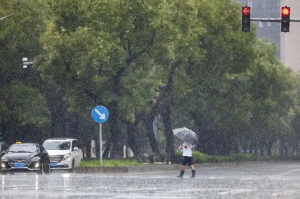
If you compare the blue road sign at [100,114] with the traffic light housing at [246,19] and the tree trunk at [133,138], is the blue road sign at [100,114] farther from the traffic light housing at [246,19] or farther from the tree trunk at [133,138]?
the traffic light housing at [246,19]

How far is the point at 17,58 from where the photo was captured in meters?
62.5

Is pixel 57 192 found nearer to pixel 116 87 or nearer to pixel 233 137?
pixel 116 87

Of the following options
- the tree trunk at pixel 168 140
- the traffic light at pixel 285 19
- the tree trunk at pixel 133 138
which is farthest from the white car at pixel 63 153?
the traffic light at pixel 285 19

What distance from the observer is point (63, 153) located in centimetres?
4941

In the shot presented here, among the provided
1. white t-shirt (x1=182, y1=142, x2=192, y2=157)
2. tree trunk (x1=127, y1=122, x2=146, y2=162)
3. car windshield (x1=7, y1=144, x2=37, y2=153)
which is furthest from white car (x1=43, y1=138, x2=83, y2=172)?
white t-shirt (x1=182, y1=142, x2=192, y2=157)

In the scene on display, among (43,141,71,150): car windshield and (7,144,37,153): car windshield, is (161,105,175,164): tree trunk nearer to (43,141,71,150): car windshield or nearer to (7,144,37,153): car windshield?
(43,141,71,150): car windshield

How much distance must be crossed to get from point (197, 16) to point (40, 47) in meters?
9.74

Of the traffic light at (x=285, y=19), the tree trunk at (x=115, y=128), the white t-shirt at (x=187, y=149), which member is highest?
the traffic light at (x=285, y=19)

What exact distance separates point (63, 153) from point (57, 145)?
1.15 m

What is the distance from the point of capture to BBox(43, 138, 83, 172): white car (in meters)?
49.0

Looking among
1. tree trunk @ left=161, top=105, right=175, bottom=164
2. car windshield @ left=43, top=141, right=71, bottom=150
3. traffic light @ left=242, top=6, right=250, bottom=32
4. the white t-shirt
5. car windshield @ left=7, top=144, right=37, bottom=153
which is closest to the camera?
traffic light @ left=242, top=6, right=250, bottom=32

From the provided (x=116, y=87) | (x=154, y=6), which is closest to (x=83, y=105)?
(x=116, y=87)

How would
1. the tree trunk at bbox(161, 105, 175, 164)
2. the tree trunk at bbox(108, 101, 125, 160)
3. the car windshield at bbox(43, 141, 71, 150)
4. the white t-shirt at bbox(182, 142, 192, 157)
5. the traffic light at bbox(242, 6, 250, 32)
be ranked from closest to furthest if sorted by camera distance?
1. the traffic light at bbox(242, 6, 250, 32)
2. the white t-shirt at bbox(182, 142, 192, 157)
3. the car windshield at bbox(43, 141, 71, 150)
4. the tree trunk at bbox(108, 101, 125, 160)
5. the tree trunk at bbox(161, 105, 175, 164)

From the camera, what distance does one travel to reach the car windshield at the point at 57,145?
5019 centimetres
